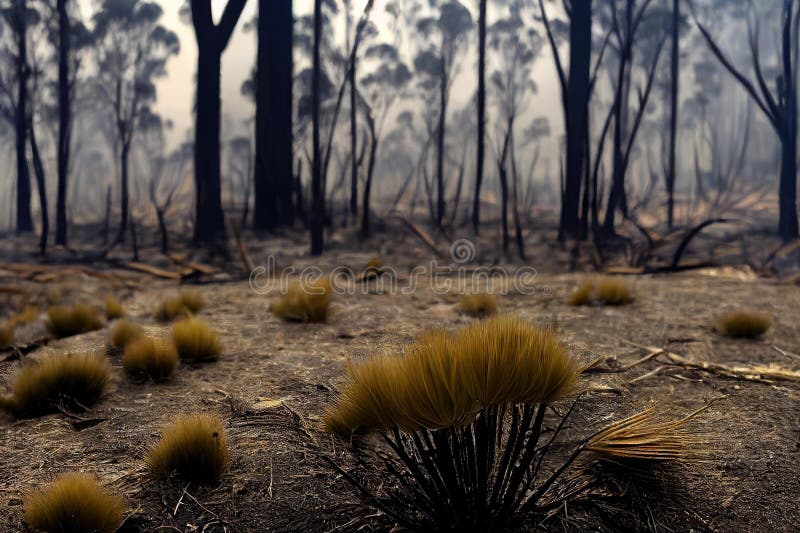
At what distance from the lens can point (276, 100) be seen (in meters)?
11.2

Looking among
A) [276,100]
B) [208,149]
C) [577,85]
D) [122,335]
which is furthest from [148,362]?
[577,85]

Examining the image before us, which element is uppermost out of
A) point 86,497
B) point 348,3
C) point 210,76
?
point 348,3

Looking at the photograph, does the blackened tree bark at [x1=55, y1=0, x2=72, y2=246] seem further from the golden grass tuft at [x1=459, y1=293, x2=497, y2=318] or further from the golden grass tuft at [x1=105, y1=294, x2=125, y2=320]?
the golden grass tuft at [x1=459, y1=293, x2=497, y2=318]

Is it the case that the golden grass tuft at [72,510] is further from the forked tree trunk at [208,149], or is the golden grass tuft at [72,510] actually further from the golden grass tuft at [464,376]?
the forked tree trunk at [208,149]

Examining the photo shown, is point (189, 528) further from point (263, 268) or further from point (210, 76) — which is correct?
point (210, 76)

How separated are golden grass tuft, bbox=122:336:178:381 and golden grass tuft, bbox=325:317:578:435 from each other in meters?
1.72

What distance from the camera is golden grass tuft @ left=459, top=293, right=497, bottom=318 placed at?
4.39m

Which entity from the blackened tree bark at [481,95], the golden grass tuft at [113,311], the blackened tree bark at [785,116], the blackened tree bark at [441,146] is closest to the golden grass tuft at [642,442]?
the golden grass tuft at [113,311]

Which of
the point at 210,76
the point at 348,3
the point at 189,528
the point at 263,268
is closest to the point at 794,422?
the point at 189,528

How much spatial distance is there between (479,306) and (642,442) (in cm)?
280

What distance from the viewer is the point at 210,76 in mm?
10008

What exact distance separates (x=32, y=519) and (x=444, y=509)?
1093mm

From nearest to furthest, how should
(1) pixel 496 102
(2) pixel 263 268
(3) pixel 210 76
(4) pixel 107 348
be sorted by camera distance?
(4) pixel 107 348 < (2) pixel 263 268 < (3) pixel 210 76 < (1) pixel 496 102

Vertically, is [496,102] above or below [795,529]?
above
